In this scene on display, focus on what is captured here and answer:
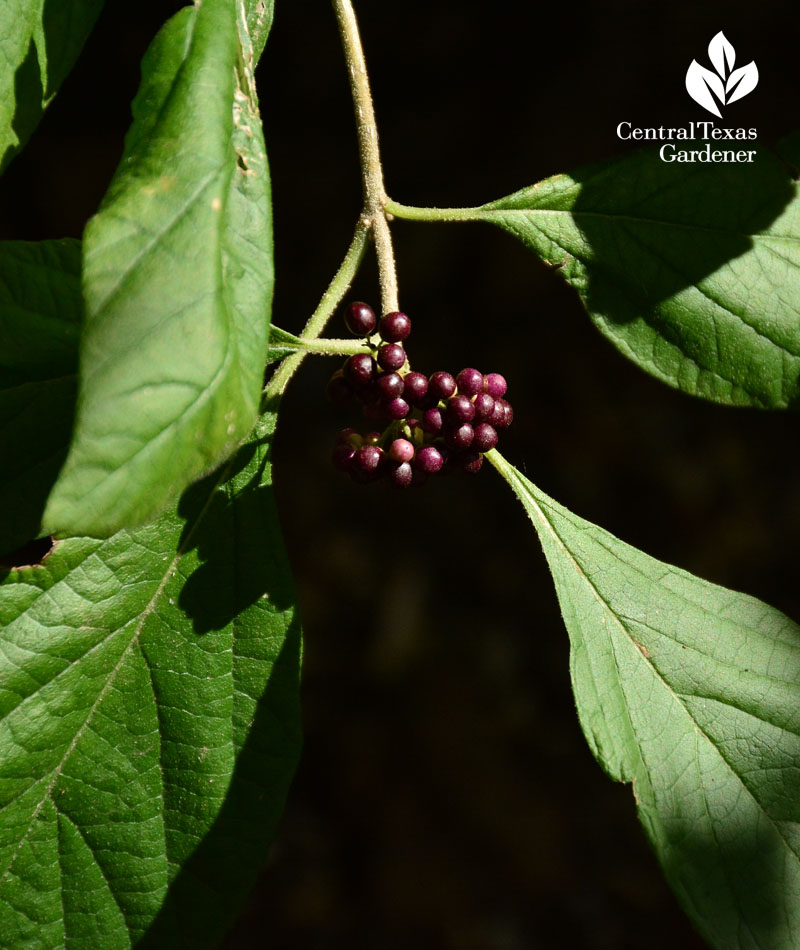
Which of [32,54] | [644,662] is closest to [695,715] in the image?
[644,662]

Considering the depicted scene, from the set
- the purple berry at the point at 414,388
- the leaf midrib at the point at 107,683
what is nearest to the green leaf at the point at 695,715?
the purple berry at the point at 414,388

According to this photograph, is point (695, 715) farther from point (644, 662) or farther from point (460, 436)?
point (460, 436)

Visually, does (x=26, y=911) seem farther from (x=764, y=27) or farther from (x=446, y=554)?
(x=764, y=27)

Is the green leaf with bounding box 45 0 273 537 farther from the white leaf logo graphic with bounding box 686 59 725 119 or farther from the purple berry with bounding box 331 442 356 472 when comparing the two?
the white leaf logo graphic with bounding box 686 59 725 119

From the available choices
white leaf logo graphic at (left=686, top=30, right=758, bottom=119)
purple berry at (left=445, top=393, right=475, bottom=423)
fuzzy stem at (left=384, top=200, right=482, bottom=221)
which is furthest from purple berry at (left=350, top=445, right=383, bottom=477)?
white leaf logo graphic at (left=686, top=30, right=758, bottom=119)

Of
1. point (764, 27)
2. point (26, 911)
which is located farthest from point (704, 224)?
point (764, 27)
